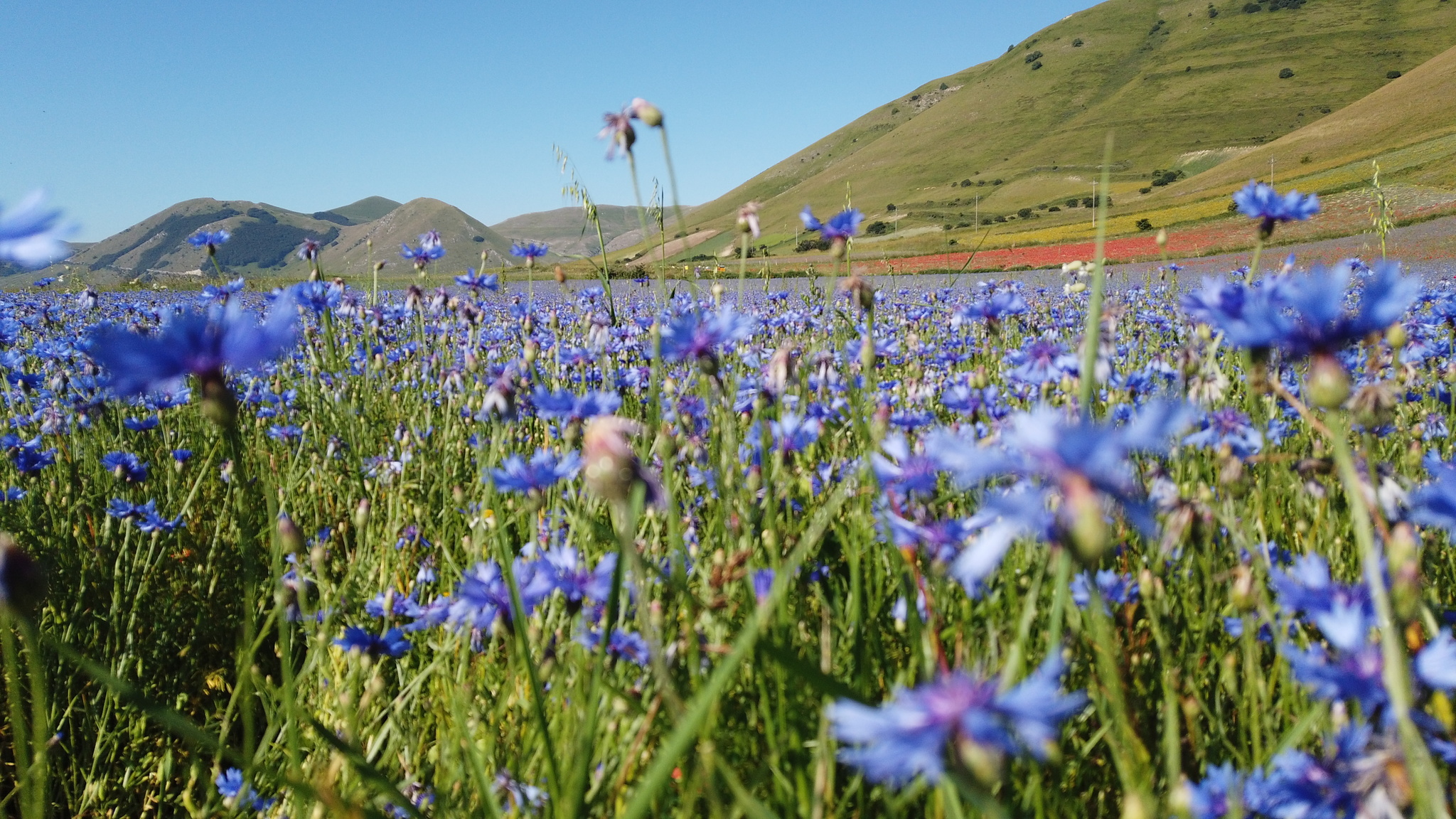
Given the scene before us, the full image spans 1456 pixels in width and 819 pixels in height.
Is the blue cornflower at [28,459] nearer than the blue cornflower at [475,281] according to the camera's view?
Yes

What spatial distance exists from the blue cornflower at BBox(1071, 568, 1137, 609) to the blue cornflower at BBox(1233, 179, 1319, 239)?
67 cm

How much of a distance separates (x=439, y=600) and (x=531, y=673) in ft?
1.89

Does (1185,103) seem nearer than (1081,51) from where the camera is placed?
Yes

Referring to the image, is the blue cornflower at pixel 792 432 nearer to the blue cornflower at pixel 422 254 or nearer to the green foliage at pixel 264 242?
the blue cornflower at pixel 422 254

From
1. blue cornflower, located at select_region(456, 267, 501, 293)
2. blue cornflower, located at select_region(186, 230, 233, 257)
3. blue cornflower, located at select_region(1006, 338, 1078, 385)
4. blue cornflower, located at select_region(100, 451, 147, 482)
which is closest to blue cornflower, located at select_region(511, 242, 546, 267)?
blue cornflower, located at select_region(456, 267, 501, 293)

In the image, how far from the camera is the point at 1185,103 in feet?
269

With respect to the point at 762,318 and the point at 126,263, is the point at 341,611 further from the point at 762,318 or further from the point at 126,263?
the point at 126,263

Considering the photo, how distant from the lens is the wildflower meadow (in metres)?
0.61

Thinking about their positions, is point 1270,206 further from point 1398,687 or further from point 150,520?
point 150,520

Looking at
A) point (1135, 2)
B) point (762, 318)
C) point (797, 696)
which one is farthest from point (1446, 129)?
point (1135, 2)

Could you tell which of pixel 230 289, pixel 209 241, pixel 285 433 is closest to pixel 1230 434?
pixel 285 433

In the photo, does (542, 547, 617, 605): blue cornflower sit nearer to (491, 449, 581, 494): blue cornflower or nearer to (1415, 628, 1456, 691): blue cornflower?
(491, 449, 581, 494): blue cornflower

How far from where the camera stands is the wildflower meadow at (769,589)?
2.00 ft

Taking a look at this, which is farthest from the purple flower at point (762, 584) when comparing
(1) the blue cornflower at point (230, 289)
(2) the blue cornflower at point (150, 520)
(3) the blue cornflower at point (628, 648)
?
(1) the blue cornflower at point (230, 289)
